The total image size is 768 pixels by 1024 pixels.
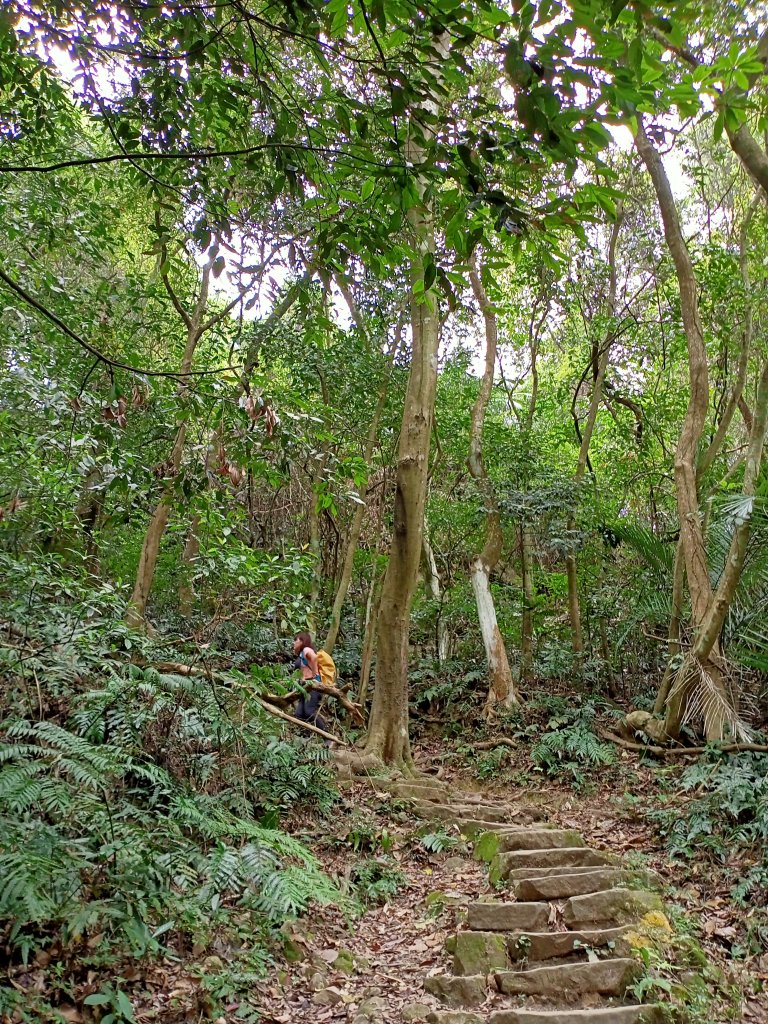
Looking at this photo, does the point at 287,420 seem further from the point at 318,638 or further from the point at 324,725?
the point at 318,638

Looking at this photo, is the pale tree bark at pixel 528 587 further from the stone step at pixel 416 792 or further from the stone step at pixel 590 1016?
the stone step at pixel 590 1016

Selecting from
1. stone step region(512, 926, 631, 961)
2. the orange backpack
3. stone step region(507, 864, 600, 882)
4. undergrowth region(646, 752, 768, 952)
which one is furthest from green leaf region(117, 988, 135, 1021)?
the orange backpack

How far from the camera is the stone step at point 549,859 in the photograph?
592cm

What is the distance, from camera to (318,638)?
1394 centimetres

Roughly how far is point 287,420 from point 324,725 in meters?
6.58

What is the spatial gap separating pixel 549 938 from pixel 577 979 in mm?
466

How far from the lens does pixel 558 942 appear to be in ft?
15.6

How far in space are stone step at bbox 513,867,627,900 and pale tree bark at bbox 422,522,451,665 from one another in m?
7.59

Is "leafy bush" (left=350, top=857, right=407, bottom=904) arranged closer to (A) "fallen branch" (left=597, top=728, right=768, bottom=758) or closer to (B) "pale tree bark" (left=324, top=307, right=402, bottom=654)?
(A) "fallen branch" (left=597, top=728, right=768, bottom=758)

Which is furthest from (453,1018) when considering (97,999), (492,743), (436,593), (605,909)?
(436,593)

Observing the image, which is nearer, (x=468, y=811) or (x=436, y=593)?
(x=468, y=811)

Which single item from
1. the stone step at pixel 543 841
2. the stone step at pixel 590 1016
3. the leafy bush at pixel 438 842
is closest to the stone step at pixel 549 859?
the stone step at pixel 543 841

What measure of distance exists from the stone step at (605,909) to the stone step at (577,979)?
1.77 feet

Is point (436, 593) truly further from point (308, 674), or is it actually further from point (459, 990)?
point (459, 990)
